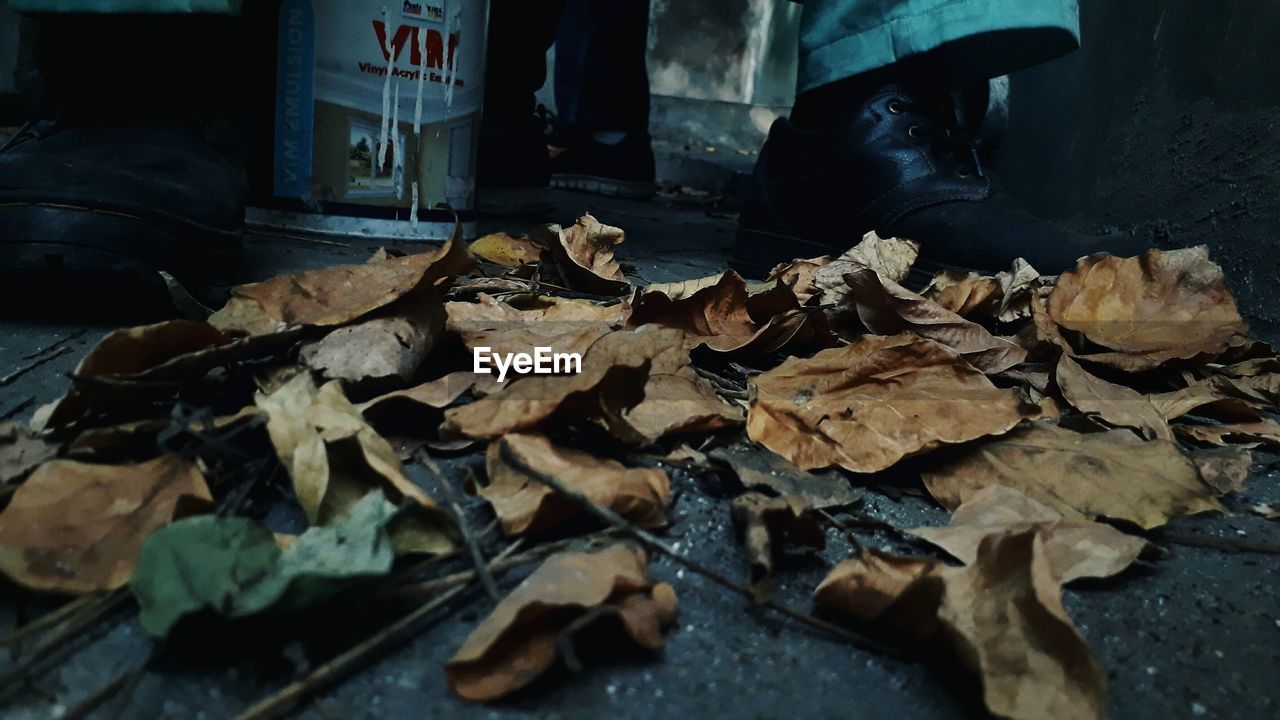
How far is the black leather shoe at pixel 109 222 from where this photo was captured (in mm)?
840

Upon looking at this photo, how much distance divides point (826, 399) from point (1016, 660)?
0.34 meters

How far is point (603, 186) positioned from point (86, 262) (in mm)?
2122

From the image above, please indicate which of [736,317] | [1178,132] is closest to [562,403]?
[736,317]

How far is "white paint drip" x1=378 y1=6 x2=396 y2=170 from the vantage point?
133 cm

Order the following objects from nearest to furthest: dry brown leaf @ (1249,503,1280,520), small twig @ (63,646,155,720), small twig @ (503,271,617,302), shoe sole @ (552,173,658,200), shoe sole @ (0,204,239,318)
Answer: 1. small twig @ (63,646,155,720)
2. dry brown leaf @ (1249,503,1280,520)
3. shoe sole @ (0,204,239,318)
4. small twig @ (503,271,617,302)
5. shoe sole @ (552,173,658,200)

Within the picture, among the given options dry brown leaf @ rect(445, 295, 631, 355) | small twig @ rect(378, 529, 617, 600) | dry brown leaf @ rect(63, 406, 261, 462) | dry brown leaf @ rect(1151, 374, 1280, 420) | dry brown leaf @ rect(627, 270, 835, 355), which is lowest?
small twig @ rect(378, 529, 617, 600)

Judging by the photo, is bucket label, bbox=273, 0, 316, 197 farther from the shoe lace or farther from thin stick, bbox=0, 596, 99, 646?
thin stick, bbox=0, 596, 99, 646

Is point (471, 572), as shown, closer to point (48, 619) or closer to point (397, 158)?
point (48, 619)

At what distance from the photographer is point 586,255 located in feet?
3.84

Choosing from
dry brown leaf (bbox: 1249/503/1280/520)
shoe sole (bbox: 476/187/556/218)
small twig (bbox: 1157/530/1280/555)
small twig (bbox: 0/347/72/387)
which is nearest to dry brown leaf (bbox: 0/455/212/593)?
small twig (bbox: 0/347/72/387)

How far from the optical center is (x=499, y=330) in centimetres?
81

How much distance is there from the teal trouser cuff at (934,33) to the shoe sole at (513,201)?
0.87 meters

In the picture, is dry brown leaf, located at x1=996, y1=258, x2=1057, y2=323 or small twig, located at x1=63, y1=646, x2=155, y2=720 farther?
dry brown leaf, located at x1=996, y1=258, x2=1057, y2=323

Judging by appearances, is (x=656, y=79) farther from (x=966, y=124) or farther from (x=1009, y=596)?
(x=1009, y=596)
